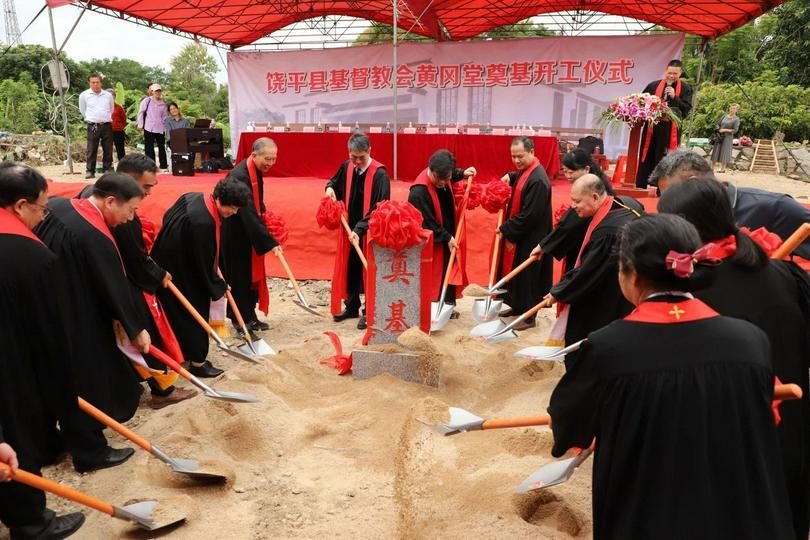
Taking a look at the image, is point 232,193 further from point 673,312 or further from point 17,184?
point 673,312

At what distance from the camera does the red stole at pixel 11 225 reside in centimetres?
240

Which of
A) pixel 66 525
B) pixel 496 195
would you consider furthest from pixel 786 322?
pixel 496 195

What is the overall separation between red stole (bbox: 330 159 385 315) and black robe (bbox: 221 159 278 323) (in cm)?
80

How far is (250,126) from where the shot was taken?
11.9 metres

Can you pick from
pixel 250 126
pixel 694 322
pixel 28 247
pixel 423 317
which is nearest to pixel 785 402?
pixel 694 322

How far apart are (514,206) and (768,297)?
3.61 metres

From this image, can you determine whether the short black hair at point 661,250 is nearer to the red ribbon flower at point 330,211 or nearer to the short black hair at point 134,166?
the short black hair at point 134,166

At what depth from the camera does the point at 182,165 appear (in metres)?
11.4

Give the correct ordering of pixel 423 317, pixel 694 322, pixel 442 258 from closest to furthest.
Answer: pixel 694 322
pixel 423 317
pixel 442 258

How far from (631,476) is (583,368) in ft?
1.08

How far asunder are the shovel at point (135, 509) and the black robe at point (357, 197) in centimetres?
320

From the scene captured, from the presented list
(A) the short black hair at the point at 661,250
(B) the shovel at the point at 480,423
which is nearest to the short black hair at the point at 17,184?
(B) the shovel at the point at 480,423

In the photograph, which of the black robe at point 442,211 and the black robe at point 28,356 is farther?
the black robe at point 442,211

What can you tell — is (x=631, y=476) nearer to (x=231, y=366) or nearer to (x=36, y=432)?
(x=36, y=432)
